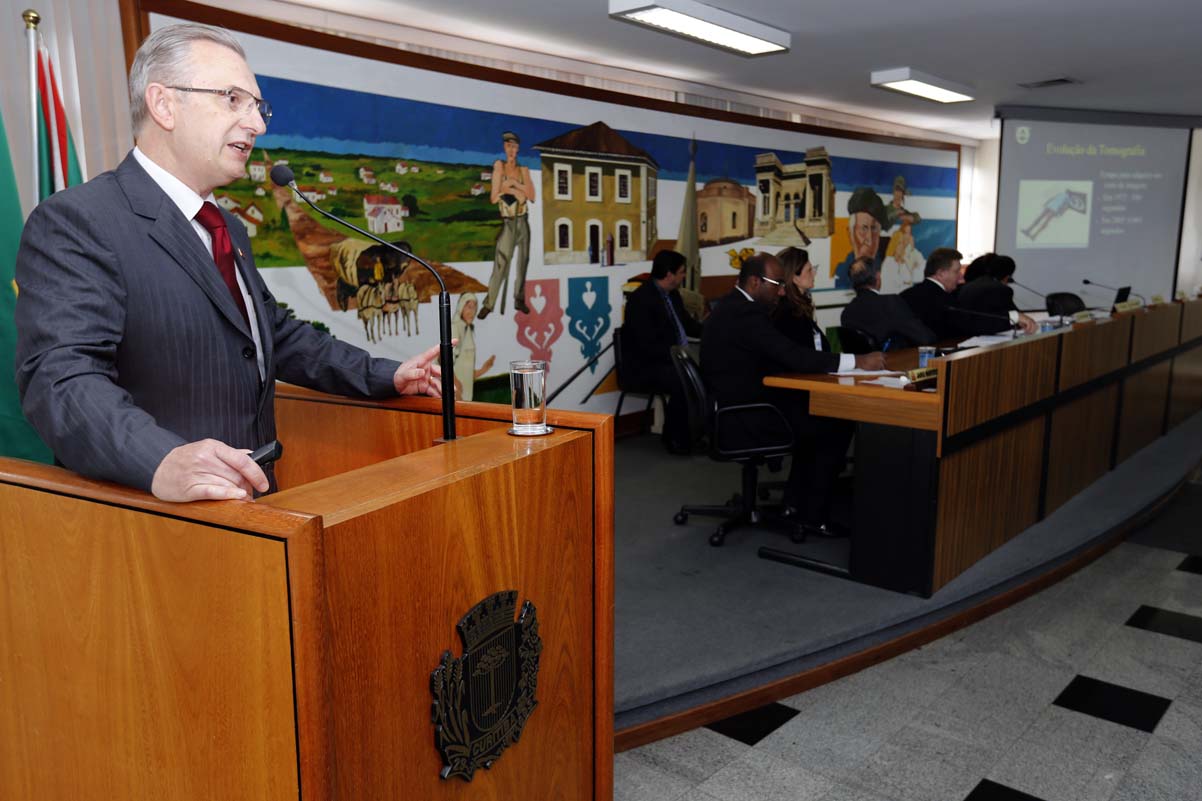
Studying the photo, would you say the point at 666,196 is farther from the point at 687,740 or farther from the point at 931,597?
the point at 687,740

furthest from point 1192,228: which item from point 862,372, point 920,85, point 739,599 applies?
point 739,599

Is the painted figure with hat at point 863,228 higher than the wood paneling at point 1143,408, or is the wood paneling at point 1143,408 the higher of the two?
the painted figure with hat at point 863,228

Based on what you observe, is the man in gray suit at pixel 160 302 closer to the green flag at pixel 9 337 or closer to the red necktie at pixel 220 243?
the red necktie at pixel 220 243

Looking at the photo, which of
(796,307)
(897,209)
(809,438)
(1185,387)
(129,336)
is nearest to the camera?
(129,336)

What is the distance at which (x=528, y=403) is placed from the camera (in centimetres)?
141

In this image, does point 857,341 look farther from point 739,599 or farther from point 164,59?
point 164,59

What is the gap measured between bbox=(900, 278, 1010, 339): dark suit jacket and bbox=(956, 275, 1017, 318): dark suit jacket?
0.90 feet

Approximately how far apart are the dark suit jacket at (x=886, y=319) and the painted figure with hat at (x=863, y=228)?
10.2 ft

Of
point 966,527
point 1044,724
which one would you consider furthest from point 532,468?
point 966,527

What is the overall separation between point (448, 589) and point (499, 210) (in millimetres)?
4142

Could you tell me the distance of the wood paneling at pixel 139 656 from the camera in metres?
0.95

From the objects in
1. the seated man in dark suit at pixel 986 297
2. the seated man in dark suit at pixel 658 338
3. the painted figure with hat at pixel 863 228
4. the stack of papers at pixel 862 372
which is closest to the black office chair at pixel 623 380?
the seated man in dark suit at pixel 658 338

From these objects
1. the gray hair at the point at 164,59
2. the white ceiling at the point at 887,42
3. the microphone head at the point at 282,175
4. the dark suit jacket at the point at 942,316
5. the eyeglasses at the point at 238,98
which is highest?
the white ceiling at the point at 887,42

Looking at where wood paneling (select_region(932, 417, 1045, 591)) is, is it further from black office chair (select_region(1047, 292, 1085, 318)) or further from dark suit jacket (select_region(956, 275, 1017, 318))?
black office chair (select_region(1047, 292, 1085, 318))
